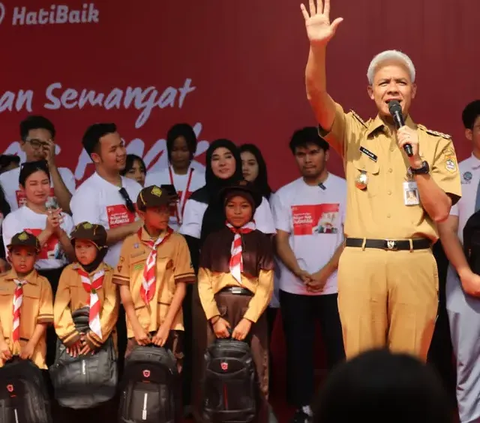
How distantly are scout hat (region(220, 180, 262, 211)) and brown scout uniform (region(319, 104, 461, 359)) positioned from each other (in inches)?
64.2

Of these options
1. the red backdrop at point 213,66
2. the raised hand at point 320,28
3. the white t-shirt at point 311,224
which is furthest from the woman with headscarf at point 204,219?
the raised hand at point 320,28

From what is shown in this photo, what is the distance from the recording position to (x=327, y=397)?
1.39 metres

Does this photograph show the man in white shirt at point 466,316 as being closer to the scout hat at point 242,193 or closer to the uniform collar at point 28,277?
the scout hat at point 242,193

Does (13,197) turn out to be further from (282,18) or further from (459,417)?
(459,417)

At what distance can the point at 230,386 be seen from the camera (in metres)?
4.73

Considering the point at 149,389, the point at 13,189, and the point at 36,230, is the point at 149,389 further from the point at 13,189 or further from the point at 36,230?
the point at 13,189

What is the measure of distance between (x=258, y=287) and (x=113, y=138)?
1283mm

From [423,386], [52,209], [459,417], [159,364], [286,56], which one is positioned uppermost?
[286,56]

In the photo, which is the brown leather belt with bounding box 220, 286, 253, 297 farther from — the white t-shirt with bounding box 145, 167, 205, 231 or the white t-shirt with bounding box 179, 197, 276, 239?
the white t-shirt with bounding box 145, 167, 205, 231

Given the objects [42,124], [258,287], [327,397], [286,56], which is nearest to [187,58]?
[286,56]

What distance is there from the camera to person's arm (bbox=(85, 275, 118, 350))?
16.0 feet

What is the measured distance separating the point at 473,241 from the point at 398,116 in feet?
5.92

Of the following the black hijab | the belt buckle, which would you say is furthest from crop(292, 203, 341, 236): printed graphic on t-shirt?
the belt buckle

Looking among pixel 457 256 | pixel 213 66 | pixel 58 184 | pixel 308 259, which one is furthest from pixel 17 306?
pixel 457 256
